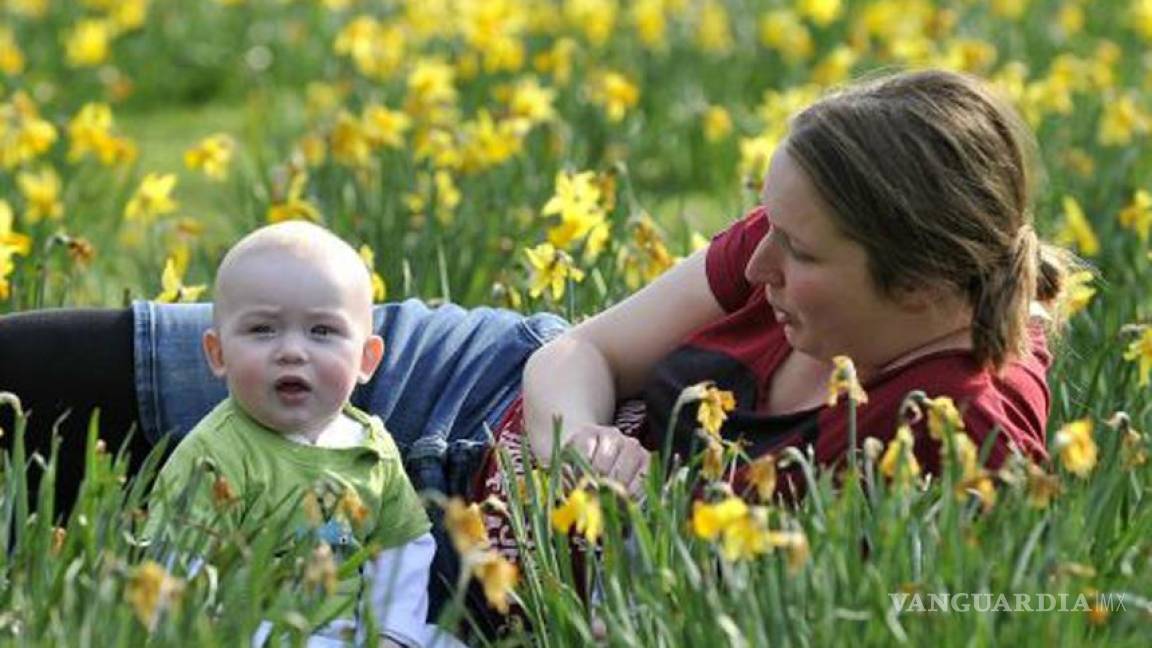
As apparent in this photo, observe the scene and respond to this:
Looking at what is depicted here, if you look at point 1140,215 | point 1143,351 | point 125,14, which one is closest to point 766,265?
point 1143,351

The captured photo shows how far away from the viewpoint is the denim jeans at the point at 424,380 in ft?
11.7

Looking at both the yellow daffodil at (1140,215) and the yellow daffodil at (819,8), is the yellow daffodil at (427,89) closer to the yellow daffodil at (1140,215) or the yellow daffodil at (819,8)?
the yellow daffodil at (1140,215)

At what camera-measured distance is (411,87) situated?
598 centimetres

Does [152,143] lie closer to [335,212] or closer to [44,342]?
[335,212]

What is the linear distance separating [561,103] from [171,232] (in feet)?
5.23

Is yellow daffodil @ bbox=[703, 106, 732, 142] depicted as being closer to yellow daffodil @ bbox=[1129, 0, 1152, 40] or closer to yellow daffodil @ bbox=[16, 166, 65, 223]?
yellow daffodil @ bbox=[1129, 0, 1152, 40]

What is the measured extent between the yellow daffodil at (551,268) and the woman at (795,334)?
0.21 metres

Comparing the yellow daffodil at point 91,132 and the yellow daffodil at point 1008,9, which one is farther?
the yellow daffodil at point 1008,9

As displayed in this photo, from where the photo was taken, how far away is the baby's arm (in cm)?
316

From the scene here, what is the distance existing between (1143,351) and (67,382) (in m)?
1.45

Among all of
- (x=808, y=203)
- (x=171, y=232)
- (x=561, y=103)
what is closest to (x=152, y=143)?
(x=561, y=103)

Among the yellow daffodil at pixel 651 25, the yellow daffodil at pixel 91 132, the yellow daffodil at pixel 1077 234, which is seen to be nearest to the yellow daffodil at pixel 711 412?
the yellow daffodil at pixel 1077 234

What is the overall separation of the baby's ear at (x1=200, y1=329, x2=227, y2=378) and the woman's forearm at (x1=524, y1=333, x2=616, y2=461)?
42cm

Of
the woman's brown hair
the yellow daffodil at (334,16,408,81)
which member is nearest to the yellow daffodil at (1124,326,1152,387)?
the woman's brown hair
